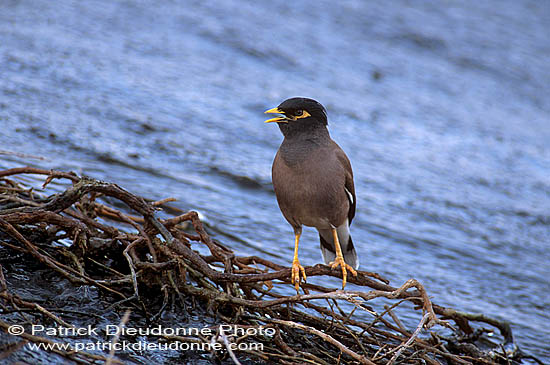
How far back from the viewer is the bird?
4078 mm

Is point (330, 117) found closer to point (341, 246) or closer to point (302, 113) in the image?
point (341, 246)

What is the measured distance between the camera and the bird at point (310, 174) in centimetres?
408

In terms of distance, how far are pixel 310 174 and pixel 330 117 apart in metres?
5.60

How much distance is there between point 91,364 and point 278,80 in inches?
310

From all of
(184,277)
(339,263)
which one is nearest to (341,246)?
(339,263)

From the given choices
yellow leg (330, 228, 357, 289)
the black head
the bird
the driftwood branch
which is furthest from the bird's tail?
the black head

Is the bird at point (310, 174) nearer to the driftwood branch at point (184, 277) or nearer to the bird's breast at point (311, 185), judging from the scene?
the bird's breast at point (311, 185)

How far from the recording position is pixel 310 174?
4.08 metres

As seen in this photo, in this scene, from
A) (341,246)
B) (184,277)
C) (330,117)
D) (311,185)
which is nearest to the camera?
(184,277)

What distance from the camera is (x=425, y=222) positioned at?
7.51 metres

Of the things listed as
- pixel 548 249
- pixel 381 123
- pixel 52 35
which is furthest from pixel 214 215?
pixel 52 35

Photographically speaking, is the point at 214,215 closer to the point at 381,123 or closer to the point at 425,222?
the point at 425,222

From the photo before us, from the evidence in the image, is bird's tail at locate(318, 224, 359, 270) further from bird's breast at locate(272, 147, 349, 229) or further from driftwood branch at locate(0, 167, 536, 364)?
driftwood branch at locate(0, 167, 536, 364)

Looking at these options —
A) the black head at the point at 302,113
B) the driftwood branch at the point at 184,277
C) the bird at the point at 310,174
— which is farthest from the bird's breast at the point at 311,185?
the driftwood branch at the point at 184,277
